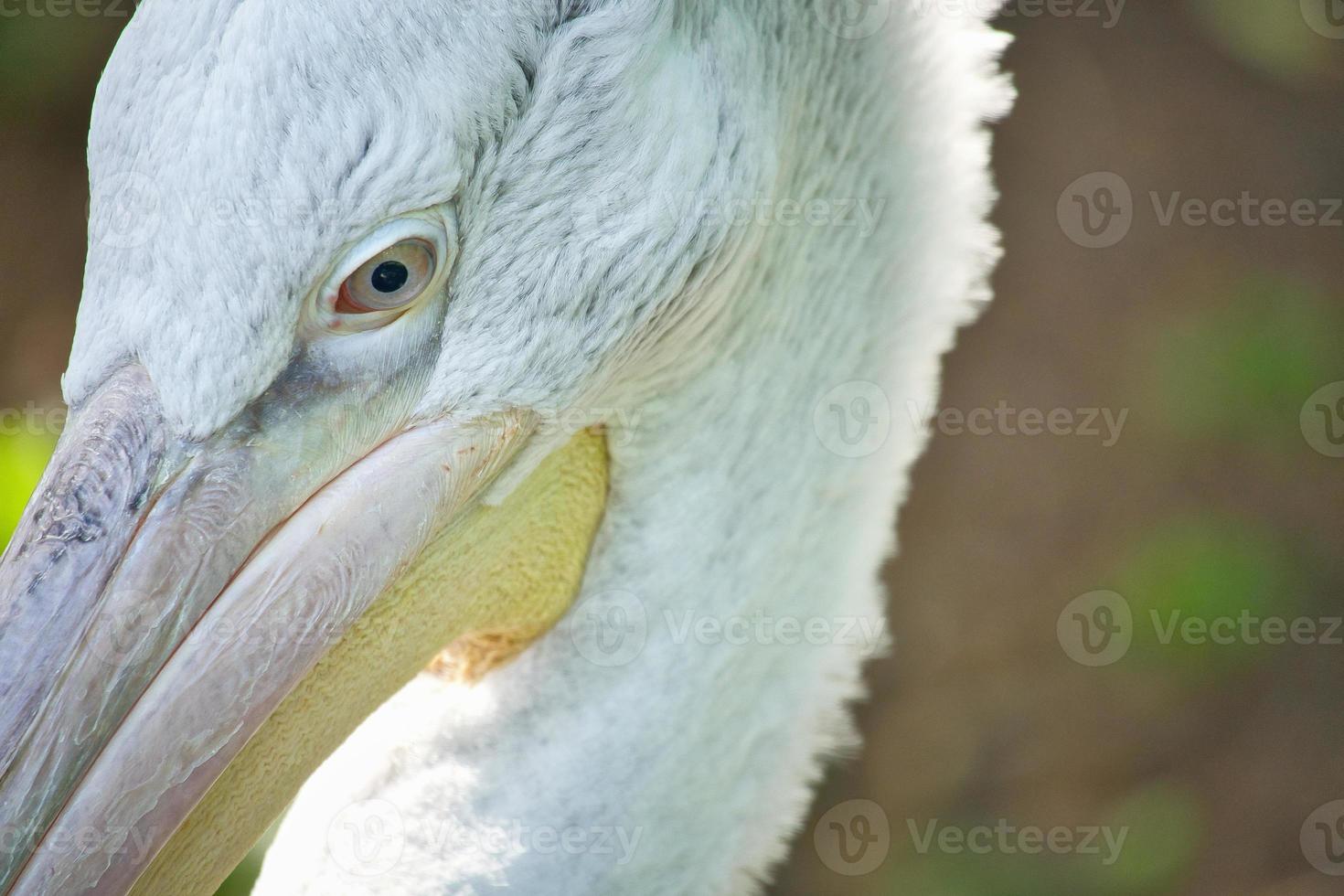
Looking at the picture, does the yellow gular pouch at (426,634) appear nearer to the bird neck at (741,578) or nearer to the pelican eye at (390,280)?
the bird neck at (741,578)

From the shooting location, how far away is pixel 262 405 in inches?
52.3

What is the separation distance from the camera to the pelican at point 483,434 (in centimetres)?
126

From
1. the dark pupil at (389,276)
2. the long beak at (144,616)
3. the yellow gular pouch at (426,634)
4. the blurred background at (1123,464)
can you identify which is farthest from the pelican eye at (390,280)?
the blurred background at (1123,464)

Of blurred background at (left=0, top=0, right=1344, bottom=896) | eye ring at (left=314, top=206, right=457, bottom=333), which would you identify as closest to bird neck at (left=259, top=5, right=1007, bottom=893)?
eye ring at (left=314, top=206, right=457, bottom=333)

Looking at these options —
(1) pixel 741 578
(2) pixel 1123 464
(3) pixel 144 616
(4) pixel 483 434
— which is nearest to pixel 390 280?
(4) pixel 483 434

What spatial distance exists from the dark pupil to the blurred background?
2792mm

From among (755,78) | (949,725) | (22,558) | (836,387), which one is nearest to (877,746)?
(949,725)

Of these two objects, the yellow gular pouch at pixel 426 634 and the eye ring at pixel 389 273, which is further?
the yellow gular pouch at pixel 426 634

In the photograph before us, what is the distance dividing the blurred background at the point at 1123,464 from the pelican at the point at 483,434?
2257mm

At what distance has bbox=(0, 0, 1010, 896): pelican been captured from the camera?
126cm

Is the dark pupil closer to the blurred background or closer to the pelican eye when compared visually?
the pelican eye

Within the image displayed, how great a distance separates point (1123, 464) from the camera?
13.9ft

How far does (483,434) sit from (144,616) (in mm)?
421

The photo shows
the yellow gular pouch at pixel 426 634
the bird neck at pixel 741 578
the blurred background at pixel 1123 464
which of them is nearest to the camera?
the yellow gular pouch at pixel 426 634
